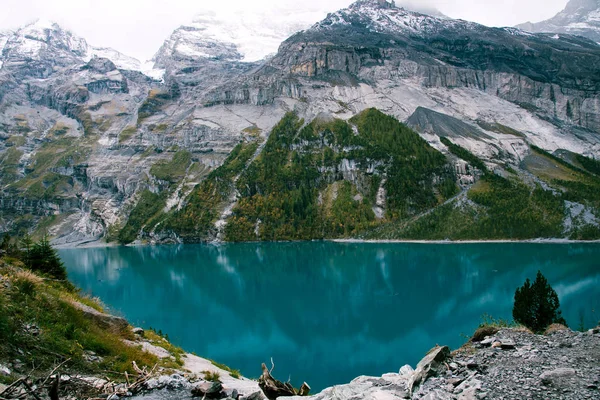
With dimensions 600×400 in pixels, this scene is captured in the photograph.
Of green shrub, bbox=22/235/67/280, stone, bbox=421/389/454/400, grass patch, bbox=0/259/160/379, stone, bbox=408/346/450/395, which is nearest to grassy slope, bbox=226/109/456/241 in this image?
green shrub, bbox=22/235/67/280

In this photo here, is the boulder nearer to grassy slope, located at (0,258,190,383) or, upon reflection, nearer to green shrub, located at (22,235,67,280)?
grassy slope, located at (0,258,190,383)

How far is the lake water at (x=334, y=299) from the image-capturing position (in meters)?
37.4

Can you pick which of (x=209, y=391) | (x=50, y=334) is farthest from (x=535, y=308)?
(x=50, y=334)

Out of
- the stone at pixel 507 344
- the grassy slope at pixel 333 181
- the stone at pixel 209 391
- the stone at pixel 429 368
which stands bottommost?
the grassy slope at pixel 333 181

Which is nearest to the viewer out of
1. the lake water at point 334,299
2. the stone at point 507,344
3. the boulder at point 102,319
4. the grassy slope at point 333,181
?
the stone at point 507,344

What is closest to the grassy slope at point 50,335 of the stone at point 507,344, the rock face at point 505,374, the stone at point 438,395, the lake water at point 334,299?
the rock face at point 505,374

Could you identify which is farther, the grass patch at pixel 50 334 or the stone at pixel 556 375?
the grass patch at pixel 50 334

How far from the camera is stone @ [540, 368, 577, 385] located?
938 centimetres

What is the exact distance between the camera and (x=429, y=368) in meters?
10.9

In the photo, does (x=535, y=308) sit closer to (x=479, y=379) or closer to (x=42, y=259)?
(x=479, y=379)

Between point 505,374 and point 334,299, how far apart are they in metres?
49.3

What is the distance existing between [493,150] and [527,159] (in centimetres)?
1281

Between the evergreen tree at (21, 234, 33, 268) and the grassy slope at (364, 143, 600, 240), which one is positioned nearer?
the evergreen tree at (21, 234, 33, 268)

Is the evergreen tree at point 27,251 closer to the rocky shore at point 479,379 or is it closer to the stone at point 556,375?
the rocky shore at point 479,379
